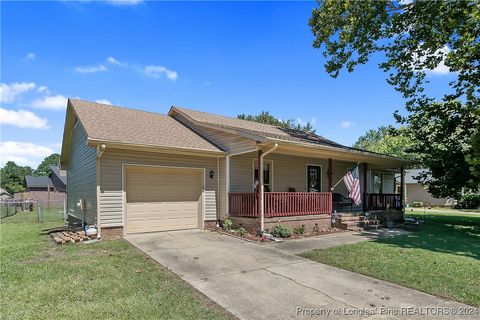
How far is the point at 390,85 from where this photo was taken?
1379cm

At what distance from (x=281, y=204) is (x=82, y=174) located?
25.5ft

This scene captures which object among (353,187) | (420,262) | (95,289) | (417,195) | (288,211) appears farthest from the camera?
(417,195)

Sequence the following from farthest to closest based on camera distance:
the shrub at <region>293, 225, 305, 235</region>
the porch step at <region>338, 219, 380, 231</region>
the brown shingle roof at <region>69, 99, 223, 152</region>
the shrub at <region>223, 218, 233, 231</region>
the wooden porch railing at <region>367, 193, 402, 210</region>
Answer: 1. the wooden porch railing at <region>367, 193, 402, 210</region>
2. the porch step at <region>338, 219, 380, 231</region>
3. the shrub at <region>223, 218, 233, 231</region>
4. the shrub at <region>293, 225, 305, 235</region>
5. the brown shingle roof at <region>69, 99, 223, 152</region>

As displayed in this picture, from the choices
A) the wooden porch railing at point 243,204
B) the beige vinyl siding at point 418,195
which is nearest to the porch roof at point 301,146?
the wooden porch railing at point 243,204

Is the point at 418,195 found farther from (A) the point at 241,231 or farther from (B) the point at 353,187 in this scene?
(A) the point at 241,231

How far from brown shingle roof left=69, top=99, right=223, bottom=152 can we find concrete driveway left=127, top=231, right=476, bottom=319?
3.58m

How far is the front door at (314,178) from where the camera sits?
14.3m

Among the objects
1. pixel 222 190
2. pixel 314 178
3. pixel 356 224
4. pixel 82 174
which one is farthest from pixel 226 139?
pixel 356 224

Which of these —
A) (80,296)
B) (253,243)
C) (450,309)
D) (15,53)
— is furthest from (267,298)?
(15,53)

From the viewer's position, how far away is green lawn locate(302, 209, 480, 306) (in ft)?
16.5

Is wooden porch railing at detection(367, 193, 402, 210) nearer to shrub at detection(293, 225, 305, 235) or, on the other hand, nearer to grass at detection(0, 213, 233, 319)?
shrub at detection(293, 225, 305, 235)

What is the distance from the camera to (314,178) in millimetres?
14516

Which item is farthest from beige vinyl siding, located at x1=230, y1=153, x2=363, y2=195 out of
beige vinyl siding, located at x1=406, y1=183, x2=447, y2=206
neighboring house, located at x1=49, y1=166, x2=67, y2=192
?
neighboring house, located at x1=49, y1=166, x2=67, y2=192

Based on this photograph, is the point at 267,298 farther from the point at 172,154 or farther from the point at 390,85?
the point at 390,85
